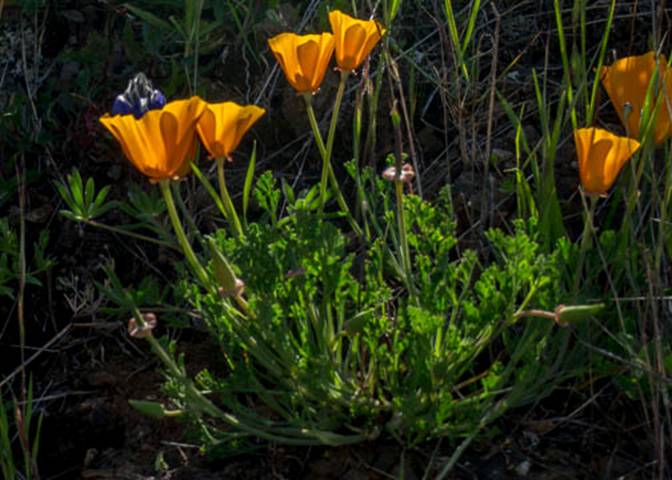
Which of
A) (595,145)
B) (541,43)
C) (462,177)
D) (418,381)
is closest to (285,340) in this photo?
(418,381)

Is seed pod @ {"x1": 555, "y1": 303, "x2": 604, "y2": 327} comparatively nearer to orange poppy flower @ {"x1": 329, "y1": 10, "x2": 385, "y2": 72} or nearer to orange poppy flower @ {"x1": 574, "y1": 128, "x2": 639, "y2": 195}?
orange poppy flower @ {"x1": 574, "y1": 128, "x2": 639, "y2": 195}

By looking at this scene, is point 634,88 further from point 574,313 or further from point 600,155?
point 574,313

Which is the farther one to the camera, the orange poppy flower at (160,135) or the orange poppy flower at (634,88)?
the orange poppy flower at (634,88)

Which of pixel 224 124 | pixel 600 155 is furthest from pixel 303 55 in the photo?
pixel 600 155

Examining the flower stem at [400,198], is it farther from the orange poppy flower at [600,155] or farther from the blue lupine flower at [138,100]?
the blue lupine flower at [138,100]

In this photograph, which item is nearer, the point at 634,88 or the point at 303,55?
the point at 303,55

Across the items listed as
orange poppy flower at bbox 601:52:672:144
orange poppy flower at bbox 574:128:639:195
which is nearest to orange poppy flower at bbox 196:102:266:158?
orange poppy flower at bbox 574:128:639:195

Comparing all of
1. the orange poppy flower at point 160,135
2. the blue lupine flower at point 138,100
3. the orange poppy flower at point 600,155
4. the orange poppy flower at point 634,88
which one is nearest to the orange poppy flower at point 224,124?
the orange poppy flower at point 160,135
